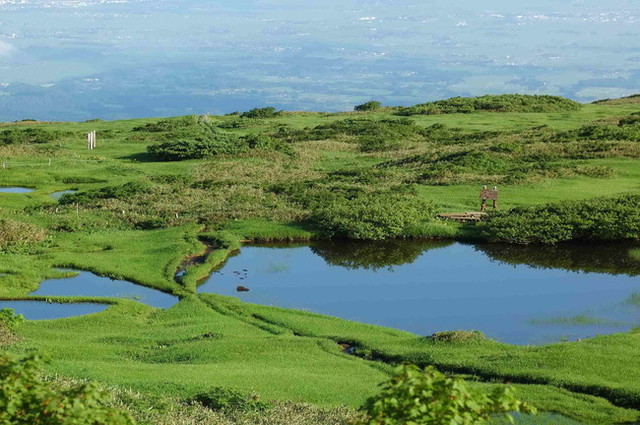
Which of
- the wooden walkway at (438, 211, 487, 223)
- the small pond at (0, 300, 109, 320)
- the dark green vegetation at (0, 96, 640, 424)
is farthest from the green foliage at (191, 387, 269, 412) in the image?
the wooden walkway at (438, 211, 487, 223)

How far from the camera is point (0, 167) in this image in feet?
193

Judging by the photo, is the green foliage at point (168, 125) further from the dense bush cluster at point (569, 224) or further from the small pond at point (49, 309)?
the small pond at point (49, 309)

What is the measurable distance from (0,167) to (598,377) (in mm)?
44175

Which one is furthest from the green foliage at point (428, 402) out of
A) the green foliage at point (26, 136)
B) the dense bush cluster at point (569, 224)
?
the green foliage at point (26, 136)

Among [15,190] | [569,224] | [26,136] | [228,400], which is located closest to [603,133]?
[569,224]

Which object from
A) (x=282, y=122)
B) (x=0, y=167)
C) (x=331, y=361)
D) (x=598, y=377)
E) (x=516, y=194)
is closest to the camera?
(x=598, y=377)

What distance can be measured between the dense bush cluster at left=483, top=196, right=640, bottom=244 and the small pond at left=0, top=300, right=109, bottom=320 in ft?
58.4

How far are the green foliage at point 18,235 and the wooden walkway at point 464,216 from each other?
1826cm

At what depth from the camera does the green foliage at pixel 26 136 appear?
226 ft

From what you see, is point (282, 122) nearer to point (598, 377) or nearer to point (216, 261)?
point (216, 261)

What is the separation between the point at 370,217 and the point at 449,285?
7071mm

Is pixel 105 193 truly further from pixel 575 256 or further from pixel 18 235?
pixel 575 256

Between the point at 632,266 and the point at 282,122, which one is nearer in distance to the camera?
the point at 632,266

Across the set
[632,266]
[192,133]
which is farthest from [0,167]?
[632,266]
